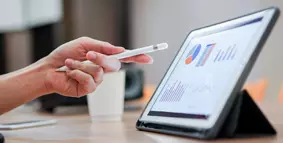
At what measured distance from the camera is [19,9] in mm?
3750

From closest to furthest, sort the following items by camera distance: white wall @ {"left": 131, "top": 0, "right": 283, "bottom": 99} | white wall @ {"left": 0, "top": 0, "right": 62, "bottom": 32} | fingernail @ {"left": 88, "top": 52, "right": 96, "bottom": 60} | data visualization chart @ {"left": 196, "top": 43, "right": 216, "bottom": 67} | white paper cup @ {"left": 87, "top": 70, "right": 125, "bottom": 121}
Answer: data visualization chart @ {"left": 196, "top": 43, "right": 216, "bottom": 67}
fingernail @ {"left": 88, "top": 52, "right": 96, "bottom": 60}
white paper cup @ {"left": 87, "top": 70, "right": 125, "bottom": 121}
white wall @ {"left": 131, "top": 0, "right": 283, "bottom": 99}
white wall @ {"left": 0, "top": 0, "right": 62, "bottom": 32}

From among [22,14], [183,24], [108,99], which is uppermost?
[108,99]

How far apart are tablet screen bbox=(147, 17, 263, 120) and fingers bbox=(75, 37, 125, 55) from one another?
0.50 ft

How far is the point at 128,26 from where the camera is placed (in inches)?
132

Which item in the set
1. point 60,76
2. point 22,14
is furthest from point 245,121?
point 22,14

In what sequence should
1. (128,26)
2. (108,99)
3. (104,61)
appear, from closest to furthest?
(104,61)
(108,99)
(128,26)

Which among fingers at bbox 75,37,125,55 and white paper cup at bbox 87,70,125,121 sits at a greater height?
fingers at bbox 75,37,125,55

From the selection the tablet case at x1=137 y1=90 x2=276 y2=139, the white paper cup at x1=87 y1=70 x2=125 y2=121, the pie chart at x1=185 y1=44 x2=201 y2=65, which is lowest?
the white paper cup at x1=87 y1=70 x2=125 y2=121

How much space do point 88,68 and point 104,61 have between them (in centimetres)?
7

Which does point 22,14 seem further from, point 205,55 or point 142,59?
point 205,55

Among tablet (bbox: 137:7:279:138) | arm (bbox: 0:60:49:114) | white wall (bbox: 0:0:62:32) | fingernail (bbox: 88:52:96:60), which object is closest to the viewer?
tablet (bbox: 137:7:279:138)

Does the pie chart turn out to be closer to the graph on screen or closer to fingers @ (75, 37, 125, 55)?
the graph on screen

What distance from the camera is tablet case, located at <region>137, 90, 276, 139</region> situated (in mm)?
679

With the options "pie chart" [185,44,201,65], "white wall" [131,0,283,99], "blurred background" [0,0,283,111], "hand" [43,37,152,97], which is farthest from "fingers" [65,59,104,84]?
"white wall" [131,0,283,99]
